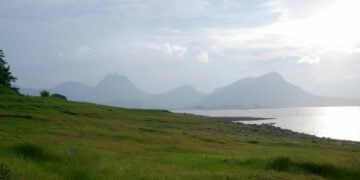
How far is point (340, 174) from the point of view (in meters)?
24.4

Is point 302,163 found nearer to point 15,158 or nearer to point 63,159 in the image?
point 63,159

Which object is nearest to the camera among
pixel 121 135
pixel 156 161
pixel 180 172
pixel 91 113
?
pixel 180 172

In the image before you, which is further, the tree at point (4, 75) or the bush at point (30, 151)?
the tree at point (4, 75)

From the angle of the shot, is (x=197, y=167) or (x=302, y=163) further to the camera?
(x=302, y=163)

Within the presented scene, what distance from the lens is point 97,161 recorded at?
2128 cm

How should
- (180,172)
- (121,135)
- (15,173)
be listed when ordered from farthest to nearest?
(121,135)
(180,172)
(15,173)

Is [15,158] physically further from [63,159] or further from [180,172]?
[180,172]

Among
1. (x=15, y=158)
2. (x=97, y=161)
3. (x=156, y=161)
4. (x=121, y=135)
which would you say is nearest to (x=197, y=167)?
(x=156, y=161)

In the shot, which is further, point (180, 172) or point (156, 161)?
point (156, 161)

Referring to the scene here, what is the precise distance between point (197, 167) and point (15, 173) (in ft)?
32.4

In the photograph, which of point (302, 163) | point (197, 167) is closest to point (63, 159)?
point (197, 167)

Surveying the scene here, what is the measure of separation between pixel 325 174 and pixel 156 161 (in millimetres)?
9206

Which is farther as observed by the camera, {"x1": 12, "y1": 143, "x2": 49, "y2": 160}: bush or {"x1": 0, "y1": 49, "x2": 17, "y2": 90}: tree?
{"x1": 0, "y1": 49, "x2": 17, "y2": 90}: tree

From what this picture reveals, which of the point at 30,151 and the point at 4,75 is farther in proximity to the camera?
the point at 4,75
